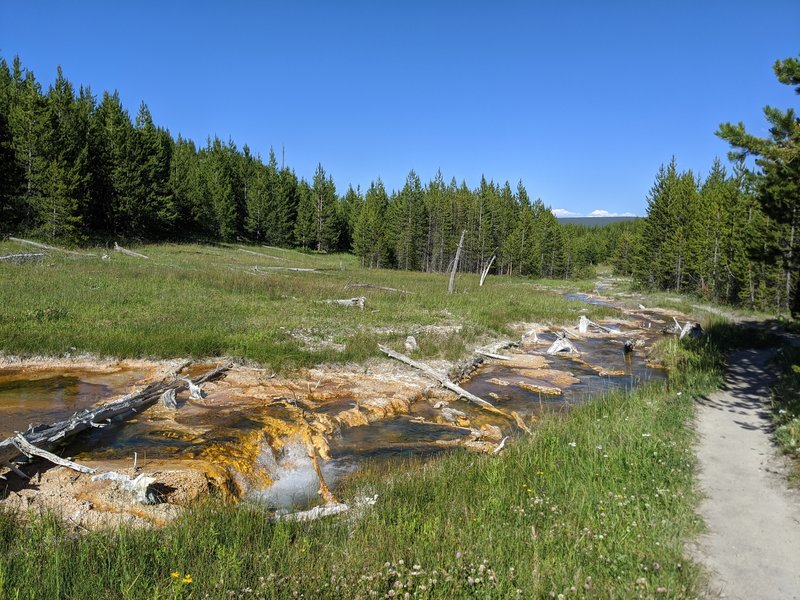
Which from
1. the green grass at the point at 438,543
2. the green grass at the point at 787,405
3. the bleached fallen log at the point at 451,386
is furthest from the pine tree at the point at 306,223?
the green grass at the point at 438,543

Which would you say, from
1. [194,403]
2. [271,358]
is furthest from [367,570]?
[271,358]

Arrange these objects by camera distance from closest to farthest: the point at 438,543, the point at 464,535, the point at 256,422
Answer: the point at 438,543, the point at 464,535, the point at 256,422

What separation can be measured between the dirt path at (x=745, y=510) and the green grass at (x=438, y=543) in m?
0.28

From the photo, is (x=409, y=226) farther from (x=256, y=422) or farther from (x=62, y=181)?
(x=256, y=422)

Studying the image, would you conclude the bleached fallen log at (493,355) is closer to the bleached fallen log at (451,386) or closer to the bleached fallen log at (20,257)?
the bleached fallen log at (451,386)

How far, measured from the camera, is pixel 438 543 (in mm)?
5090

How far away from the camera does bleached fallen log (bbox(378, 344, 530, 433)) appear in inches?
470

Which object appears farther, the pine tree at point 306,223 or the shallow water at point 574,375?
the pine tree at point 306,223

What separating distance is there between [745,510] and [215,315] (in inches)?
720

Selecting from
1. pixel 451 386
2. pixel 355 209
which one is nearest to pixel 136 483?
pixel 451 386

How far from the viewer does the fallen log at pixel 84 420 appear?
779 cm

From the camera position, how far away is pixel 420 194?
82.7 m

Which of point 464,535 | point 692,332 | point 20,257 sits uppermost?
point 20,257

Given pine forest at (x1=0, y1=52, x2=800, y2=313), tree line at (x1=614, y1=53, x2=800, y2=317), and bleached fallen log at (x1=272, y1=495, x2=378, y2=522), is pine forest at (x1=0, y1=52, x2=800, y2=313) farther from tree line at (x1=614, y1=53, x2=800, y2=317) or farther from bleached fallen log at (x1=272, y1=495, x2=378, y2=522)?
bleached fallen log at (x1=272, y1=495, x2=378, y2=522)
